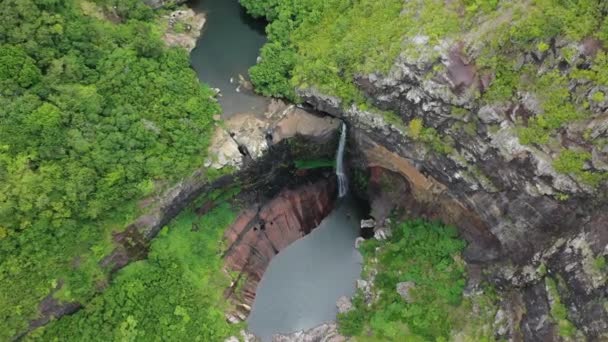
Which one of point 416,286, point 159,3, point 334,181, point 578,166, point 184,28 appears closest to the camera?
point 578,166

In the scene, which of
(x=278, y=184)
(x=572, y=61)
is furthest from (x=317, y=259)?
(x=572, y=61)

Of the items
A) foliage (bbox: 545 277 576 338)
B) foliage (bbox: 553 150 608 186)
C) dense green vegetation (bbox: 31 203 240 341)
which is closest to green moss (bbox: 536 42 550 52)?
foliage (bbox: 553 150 608 186)

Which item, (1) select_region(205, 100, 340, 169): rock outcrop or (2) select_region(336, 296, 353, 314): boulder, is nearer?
(1) select_region(205, 100, 340, 169): rock outcrop

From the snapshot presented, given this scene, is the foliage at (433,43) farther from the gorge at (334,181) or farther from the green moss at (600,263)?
the green moss at (600,263)

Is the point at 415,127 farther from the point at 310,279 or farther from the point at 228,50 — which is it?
the point at 228,50

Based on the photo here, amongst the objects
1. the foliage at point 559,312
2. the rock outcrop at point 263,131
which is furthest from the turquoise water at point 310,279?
the foliage at point 559,312

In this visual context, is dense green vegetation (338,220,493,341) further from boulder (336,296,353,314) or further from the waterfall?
the waterfall

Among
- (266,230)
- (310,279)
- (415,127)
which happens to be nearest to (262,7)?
(415,127)
